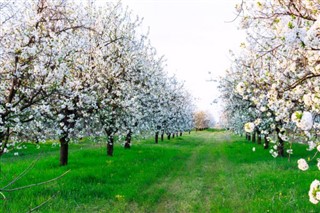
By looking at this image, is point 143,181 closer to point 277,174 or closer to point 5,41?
point 277,174

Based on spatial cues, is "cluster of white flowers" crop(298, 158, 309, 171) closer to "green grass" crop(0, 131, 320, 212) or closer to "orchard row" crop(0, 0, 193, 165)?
"orchard row" crop(0, 0, 193, 165)

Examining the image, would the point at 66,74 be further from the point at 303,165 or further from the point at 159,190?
the point at 303,165

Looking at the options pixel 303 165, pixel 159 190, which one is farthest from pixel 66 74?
pixel 303 165

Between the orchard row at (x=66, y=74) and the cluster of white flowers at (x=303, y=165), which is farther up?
the orchard row at (x=66, y=74)

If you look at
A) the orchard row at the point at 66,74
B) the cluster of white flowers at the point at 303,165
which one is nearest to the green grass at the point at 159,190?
the orchard row at the point at 66,74

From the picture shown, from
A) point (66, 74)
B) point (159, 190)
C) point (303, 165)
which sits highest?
point (66, 74)

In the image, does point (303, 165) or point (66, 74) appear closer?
point (303, 165)

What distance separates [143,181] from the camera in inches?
573

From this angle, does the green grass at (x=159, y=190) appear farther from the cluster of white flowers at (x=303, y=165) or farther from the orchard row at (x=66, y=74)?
the cluster of white flowers at (x=303, y=165)

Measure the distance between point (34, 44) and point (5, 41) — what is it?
3.98ft

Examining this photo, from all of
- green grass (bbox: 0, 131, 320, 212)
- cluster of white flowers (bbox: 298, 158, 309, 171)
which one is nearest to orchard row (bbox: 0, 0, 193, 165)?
green grass (bbox: 0, 131, 320, 212)

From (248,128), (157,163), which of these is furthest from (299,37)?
(157,163)

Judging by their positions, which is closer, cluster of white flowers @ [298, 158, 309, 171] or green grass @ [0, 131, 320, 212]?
cluster of white flowers @ [298, 158, 309, 171]

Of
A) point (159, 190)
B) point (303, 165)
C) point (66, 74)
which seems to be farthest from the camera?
point (159, 190)
